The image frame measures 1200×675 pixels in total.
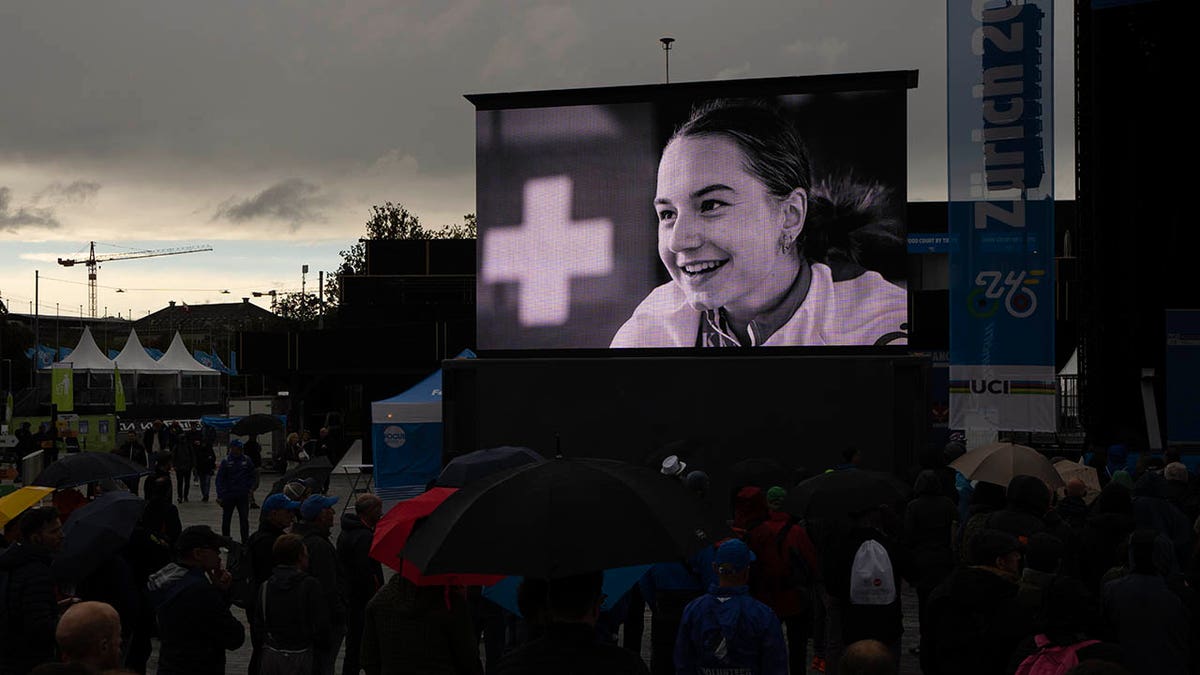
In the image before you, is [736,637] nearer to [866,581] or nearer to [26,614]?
[866,581]

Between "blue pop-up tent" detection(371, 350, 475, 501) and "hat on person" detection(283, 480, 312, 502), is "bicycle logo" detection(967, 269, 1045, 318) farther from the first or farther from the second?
"hat on person" detection(283, 480, 312, 502)

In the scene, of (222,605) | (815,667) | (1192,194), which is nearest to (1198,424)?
(1192,194)

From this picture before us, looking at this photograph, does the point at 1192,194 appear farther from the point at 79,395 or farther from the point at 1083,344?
the point at 79,395

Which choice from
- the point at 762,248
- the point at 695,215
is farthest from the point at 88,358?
the point at 762,248

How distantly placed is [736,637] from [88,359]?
6006cm

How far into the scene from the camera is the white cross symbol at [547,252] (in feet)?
75.2

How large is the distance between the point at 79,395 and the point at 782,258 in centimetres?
5613

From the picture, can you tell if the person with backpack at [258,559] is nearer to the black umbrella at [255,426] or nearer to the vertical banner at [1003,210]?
the vertical banner at [1003,210]

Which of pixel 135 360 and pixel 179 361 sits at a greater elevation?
pixel 135 360

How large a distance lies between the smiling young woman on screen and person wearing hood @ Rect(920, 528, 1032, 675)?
1482 centimetres

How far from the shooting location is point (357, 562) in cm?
991

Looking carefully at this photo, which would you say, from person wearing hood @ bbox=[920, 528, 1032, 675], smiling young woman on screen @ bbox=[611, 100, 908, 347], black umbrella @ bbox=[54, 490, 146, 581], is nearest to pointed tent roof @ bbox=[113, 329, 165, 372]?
smiling young woman on screen @ bbox=[611, 100, 908, 347]

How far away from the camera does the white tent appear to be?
2391 inches

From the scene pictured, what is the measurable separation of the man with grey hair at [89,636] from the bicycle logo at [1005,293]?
54.5 ft
